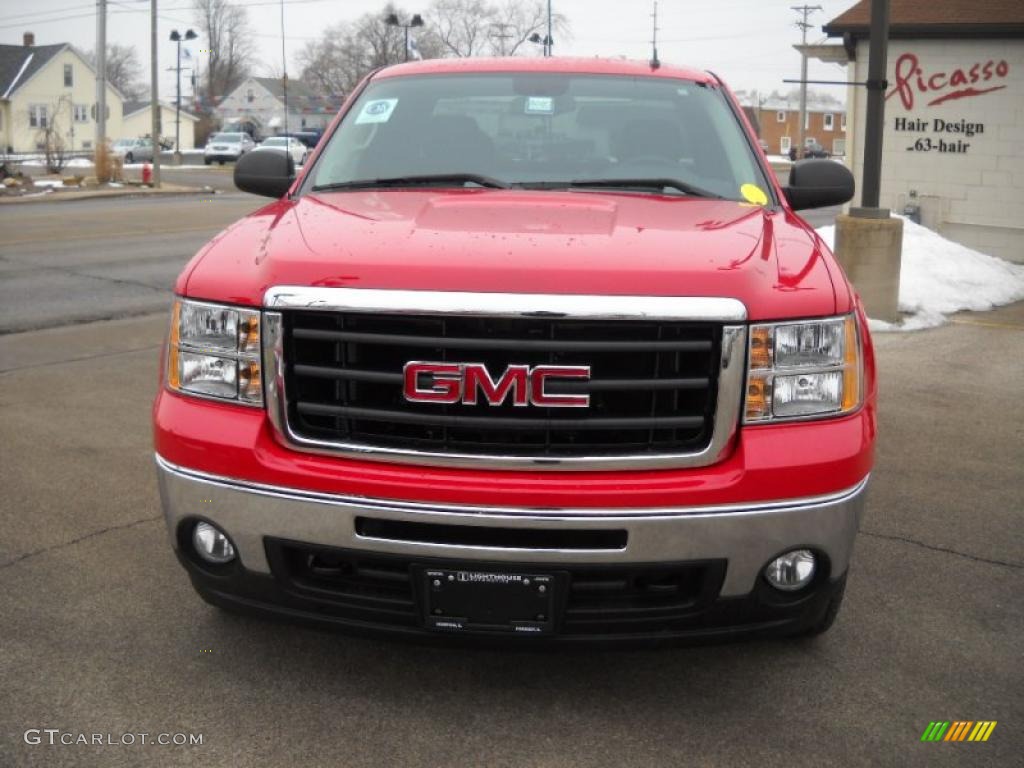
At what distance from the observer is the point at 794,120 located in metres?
115

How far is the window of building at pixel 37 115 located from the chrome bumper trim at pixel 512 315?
7815 cm

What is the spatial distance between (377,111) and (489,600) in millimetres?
2455

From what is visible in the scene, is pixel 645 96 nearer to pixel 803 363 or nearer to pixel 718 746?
pixel 803 363

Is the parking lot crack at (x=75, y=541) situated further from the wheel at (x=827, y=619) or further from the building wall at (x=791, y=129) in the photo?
the building wall at (x=791, y=129)

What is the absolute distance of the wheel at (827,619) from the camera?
11.3 feet

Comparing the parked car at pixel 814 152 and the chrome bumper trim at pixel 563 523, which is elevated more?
the parked car at pixel 814 152

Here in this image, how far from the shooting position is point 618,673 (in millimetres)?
3523

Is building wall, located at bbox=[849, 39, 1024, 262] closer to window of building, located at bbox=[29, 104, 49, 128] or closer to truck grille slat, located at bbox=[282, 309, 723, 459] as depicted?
truck grille slat, located at bbox=[282, 309, 723, 459]

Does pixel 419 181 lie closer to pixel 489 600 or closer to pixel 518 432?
pixel 518 432

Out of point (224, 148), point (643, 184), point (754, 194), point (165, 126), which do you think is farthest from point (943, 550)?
point (165, 126)

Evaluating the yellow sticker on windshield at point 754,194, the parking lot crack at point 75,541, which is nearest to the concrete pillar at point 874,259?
the yellow sticker on windshield at point 754,194

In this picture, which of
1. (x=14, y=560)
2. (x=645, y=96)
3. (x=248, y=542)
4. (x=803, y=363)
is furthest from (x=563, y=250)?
(x=14, y=560)

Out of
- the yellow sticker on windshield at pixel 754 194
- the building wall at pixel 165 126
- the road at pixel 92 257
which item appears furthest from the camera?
the building wall at pixel 165 126

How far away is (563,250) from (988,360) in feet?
20.8
